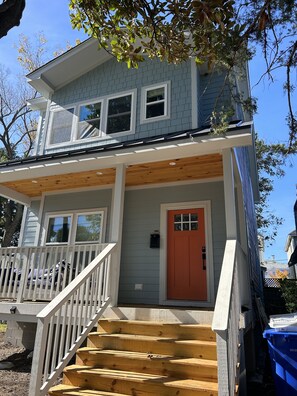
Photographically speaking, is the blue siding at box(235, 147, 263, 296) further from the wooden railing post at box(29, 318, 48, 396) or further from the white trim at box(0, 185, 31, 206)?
the white trim at box(0, 185, 31, 206)

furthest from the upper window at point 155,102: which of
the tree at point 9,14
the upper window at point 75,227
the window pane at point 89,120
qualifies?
the tree at point 9,14

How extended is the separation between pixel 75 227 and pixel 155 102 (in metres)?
3.76

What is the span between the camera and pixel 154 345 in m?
3.93

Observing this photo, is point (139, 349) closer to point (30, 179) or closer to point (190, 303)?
point (190, 303)

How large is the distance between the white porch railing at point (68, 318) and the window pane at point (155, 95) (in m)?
4.25

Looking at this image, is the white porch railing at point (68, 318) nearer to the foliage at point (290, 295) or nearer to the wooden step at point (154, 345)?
the wooden step at point (154, 345)

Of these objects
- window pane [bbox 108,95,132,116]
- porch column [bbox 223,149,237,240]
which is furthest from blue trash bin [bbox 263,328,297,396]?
window pane [bbox 108,95,132,116]

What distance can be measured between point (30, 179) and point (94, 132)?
7.13 ft

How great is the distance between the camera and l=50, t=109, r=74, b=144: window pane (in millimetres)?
8552

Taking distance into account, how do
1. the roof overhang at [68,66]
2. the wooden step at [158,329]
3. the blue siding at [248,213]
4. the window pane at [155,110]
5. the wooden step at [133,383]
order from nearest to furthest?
the wooden step at [133,383], the wooden step at [158,329], the window pane at [155,110], the blue siding at [248,213], the roof overhang at [68,66]

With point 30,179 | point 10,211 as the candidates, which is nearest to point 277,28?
point 30,179

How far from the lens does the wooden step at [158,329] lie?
3.98 meters

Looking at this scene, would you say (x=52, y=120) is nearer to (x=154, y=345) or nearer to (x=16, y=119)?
(x=154, y=345)

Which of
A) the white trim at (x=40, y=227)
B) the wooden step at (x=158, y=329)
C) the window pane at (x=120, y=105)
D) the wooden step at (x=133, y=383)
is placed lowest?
the wooden step at (x=133, y=383)
